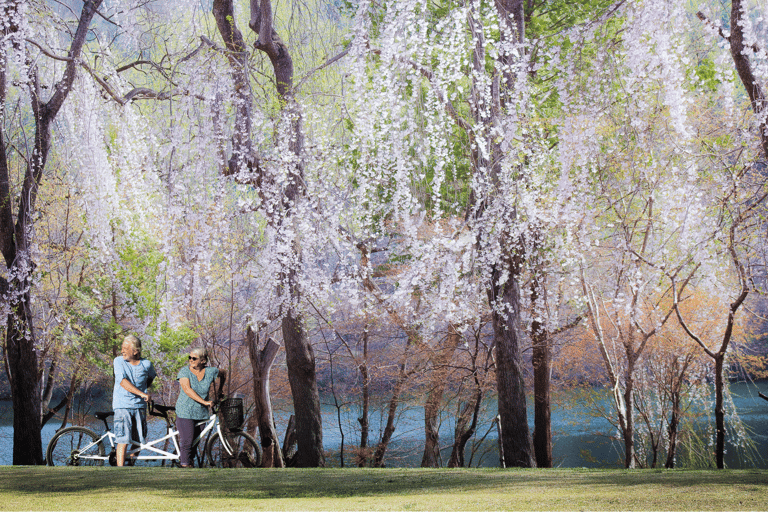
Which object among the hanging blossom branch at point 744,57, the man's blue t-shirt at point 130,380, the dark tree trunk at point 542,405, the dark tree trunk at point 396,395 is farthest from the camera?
the dark tree trunk at point 396,395

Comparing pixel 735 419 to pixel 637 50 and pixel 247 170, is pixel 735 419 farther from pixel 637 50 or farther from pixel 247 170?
pixel 247 170

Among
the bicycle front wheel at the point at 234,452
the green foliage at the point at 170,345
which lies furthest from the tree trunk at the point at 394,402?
the green foliage at the point at 170,345

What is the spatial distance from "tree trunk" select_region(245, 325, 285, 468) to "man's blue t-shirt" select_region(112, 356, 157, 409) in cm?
452

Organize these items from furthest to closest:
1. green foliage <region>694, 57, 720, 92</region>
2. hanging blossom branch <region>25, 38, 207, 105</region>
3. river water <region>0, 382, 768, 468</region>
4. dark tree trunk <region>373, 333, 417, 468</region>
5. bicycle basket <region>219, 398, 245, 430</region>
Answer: river water <region>0, 382, 768, 468</region>, dark tree trunk <region>373, 333, 417, 468</region>, green foliage <region>694, 57, 720, 92</region>, hanging blossom branch <region>25, 38, 207, 105</region>, bicycle basket <region>219, 398, 245, 430</region>

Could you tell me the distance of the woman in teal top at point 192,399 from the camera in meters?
4.04

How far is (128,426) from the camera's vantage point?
4027 mm

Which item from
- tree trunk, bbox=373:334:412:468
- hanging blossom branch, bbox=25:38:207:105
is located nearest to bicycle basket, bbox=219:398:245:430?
hanging blossom branch, bbox=25:38:207:105

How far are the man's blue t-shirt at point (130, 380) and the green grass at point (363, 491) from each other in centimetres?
41

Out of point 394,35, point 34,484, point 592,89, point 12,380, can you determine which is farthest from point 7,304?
point 592,89

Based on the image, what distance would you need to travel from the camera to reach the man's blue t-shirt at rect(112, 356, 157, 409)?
3.92 m

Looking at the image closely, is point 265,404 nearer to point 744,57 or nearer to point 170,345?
point 170,345

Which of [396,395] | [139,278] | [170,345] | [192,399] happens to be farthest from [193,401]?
[396,395]

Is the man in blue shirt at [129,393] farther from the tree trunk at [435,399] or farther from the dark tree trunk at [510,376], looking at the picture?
the tree trunk at [435,399]

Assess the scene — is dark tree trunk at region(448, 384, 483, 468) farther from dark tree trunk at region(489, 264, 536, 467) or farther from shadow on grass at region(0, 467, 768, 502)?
shadow on grass at region(0, 467, 768, 502)
